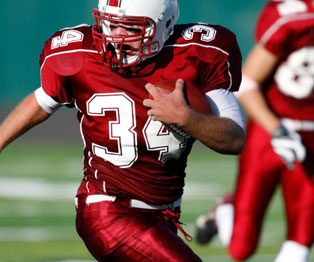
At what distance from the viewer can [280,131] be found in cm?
460

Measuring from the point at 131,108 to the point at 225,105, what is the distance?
0.37m

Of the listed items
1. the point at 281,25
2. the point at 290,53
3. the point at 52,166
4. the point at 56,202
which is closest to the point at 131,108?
the point at 281,25

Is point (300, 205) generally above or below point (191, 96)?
below

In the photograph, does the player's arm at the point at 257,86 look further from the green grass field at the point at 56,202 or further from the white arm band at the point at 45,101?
the white arm band at the point at 45,101

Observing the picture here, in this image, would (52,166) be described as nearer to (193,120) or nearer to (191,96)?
(191,96)

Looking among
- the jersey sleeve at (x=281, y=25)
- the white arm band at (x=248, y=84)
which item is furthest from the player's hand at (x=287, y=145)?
the jersey sleeve at (x=281, y=25)

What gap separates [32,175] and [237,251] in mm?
4433

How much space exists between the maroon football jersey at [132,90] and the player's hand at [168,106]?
0.26m

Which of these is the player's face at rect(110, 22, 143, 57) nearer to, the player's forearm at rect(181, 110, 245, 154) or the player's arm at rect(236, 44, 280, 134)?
the player's forearm at rect(181, 110, 245, 154)

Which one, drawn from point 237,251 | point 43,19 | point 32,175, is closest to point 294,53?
point 237,251

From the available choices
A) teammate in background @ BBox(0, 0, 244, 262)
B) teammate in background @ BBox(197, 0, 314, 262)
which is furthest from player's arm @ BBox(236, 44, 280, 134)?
teammate in background @ BBox(0, 0, 244, 262)

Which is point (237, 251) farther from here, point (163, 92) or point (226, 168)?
point (226, 168)

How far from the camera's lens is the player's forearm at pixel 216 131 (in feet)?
9.64

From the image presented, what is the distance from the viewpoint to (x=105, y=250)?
128 inches
